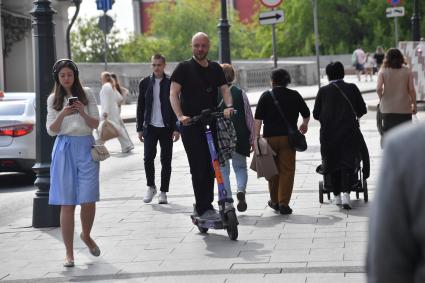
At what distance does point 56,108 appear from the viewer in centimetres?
805

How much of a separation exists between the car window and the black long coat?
18.3 ft

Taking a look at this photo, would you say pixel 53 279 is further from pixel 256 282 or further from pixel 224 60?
pixel 224 60

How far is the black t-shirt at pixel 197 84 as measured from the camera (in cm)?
901

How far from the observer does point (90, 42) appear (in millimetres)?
65812

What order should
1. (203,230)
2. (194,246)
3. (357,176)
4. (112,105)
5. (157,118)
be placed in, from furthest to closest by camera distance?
(112,105), (157,118), (357,176), (203,230), (194,246)

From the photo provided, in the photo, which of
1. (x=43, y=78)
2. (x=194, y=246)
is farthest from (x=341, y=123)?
(x=43, y=78)

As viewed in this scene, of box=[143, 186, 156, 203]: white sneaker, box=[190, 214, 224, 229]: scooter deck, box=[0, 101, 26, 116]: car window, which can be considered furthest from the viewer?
box=[0, 101, 26, 116]: car window

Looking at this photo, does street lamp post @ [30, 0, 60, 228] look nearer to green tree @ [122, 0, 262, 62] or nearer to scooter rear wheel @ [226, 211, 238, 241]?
scooter rear wheel @ [226, 211, 238, 241]

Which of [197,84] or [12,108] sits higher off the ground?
[197,84]

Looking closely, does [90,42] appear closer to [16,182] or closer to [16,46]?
[16,46]

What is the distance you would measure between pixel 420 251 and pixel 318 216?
25.0 feet

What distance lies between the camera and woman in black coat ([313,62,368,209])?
33.9 feet

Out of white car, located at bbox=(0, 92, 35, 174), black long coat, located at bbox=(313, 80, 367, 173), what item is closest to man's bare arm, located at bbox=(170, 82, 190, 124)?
black long coat, located at bbox=(313, 80, 367, 173)

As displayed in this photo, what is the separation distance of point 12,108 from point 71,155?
7.15 metres
